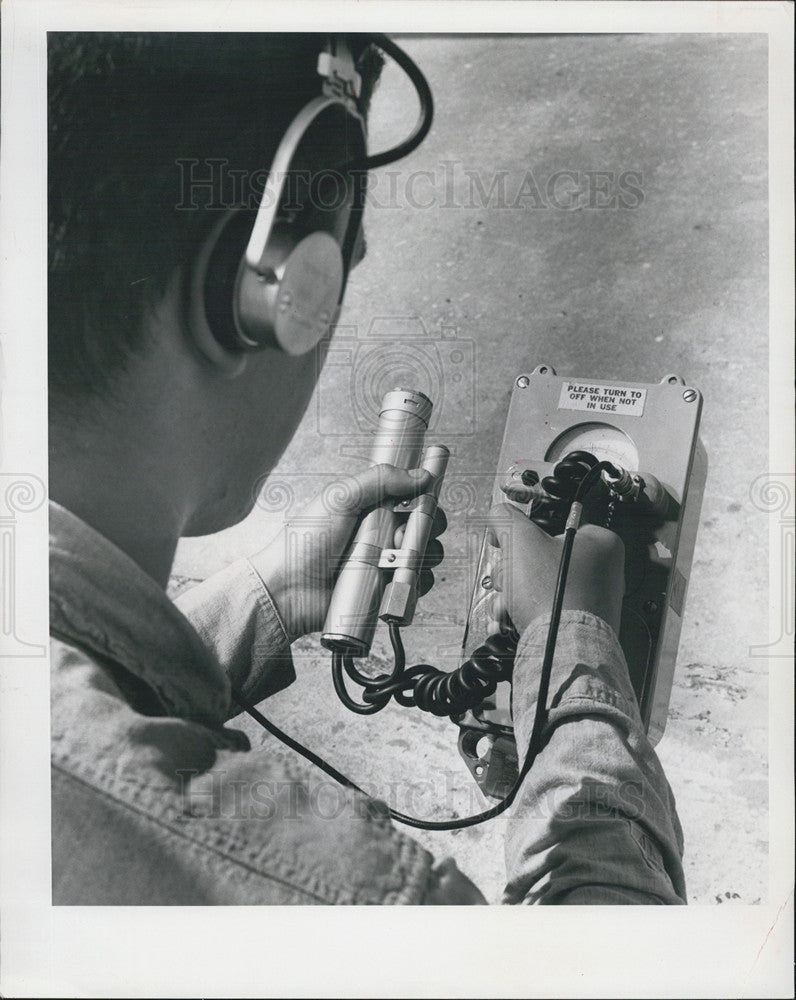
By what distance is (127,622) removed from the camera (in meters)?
1.12

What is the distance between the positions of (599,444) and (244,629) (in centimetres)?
47

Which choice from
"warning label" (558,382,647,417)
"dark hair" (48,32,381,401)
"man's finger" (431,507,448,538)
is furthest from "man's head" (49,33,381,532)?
"warning label" (558,382,647,417)

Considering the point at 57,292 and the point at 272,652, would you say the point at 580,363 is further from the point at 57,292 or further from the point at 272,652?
the point at 57,292

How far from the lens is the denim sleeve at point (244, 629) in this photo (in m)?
1.19

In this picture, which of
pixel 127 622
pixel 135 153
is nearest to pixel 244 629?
pixel 127 622

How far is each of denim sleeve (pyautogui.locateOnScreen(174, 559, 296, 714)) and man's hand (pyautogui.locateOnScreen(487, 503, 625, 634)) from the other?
26cm

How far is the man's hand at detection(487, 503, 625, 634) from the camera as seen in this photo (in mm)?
1178

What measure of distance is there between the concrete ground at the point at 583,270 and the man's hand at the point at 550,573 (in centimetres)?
7

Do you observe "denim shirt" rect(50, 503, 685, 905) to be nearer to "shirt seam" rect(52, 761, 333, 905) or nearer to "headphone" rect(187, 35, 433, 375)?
"shirt seam" rect(52, 761, 333, 905)

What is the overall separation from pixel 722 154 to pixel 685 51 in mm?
133

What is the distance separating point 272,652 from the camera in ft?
3.95

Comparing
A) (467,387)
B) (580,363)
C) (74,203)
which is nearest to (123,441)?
(74,203)

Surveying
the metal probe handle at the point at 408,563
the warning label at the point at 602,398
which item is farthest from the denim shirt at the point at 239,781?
the warning label at the point at 602,398

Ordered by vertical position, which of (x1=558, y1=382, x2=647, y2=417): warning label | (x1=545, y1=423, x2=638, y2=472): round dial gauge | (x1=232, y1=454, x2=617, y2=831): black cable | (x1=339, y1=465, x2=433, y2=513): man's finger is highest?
(x1=558, y1=382, x2=647, y2=417): warning label
